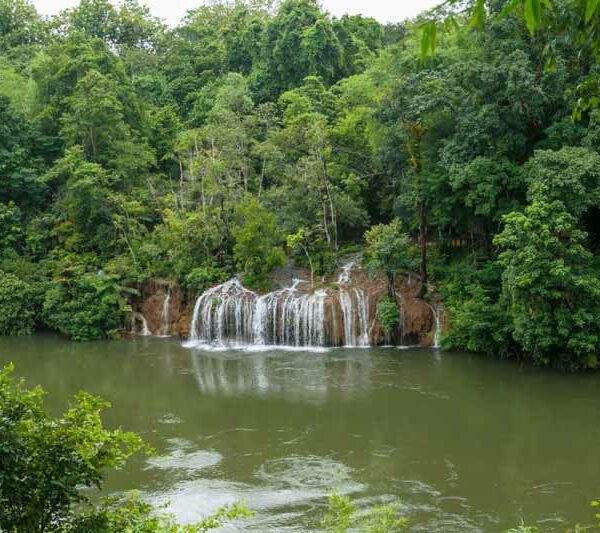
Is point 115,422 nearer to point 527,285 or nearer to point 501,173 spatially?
point 527,285

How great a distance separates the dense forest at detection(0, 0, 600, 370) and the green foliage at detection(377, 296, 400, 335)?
3.26ft

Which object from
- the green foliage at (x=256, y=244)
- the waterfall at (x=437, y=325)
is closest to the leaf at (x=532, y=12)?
the waterfall at (x=437, y=325)

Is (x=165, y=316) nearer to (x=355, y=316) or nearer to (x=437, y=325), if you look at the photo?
(x=355, y=316)

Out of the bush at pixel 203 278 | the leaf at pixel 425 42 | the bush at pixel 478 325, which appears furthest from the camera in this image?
the bush at pixel 203 278

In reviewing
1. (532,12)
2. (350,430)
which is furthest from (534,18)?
(350,430)

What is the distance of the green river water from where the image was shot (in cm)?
1000

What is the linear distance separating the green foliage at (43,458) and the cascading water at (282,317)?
1381cm

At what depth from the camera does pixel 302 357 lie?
18.0 metres

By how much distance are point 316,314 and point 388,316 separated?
2.01 metres

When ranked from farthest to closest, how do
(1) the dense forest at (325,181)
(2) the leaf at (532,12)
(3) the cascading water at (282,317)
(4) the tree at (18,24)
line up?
(4) the tree at (18,24) < (3) the cascading water at (282,317) < (1) the dense forest at (325,181) < (2) the leaf at (532,12)

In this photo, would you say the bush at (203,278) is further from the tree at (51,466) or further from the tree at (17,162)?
the tree at (51,466)

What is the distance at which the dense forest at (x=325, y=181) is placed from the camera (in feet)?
50.6

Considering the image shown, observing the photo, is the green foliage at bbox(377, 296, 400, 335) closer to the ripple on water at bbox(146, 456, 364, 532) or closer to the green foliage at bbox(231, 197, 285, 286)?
the green foliage at bbox(231, 197, 285, 286)

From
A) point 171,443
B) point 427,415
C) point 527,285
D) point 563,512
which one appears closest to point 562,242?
point 527,285
